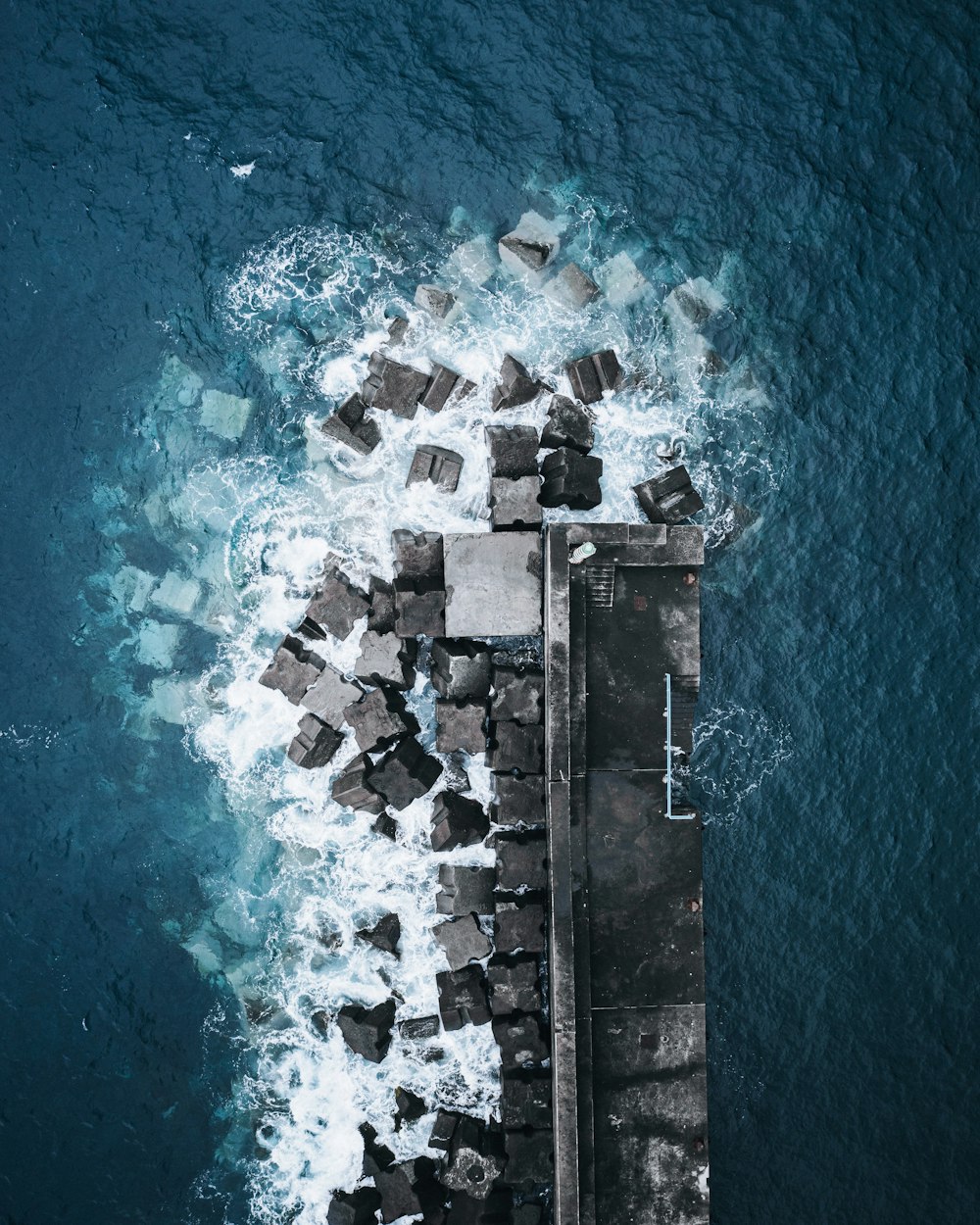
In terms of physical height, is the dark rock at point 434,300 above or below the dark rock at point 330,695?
above

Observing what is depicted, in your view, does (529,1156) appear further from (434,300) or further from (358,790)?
(434,300)

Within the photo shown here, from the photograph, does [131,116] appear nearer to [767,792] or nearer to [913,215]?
[913,215]

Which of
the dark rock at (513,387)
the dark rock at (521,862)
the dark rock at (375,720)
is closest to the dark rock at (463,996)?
the dark rock at (521,862)

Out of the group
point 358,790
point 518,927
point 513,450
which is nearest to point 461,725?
point 358,790

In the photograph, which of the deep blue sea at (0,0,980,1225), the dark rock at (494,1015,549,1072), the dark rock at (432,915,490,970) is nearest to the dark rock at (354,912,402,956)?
the deep blue sea at (0,0,980,1225)

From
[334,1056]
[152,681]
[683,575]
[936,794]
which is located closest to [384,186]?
[683,575]

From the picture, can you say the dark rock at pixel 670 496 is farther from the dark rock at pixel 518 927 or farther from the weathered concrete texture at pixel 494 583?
the dark rock at pixel 518 927
